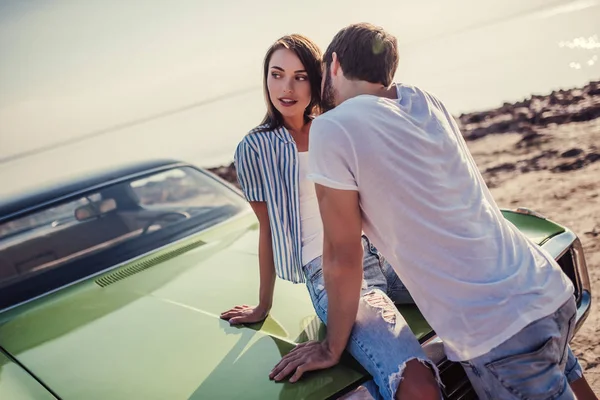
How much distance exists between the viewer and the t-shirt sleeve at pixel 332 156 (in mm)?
1554

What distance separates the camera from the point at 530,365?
1479mm

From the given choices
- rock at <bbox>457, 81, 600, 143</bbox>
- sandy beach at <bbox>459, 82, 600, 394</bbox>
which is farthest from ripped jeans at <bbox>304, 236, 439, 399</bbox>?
rock at <bbox>457, 81, 600, 143</bbox>

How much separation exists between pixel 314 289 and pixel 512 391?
87 centimetres

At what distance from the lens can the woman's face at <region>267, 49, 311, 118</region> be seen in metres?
2.30

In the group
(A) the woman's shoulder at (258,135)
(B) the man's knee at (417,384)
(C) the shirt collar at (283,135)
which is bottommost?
(B) the man's knee at (417,384)

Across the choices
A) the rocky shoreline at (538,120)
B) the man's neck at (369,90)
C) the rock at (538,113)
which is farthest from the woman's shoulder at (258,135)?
the rock at (538,113)

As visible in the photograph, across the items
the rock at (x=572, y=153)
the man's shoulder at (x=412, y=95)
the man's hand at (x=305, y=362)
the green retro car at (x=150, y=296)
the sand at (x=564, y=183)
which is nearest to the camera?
the man's shoulder at (x=412, y=95)

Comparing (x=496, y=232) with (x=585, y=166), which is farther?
(x=585, y=166)

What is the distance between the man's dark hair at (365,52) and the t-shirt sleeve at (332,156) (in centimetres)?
25

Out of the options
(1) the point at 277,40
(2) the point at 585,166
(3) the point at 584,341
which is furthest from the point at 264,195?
(2) the point at 585,166

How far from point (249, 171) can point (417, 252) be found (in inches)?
35.7

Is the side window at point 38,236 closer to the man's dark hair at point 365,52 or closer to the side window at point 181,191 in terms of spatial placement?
the side window at point 181,191

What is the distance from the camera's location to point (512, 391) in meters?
1.51

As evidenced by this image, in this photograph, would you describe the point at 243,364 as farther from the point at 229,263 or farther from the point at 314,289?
the point at 229,263
